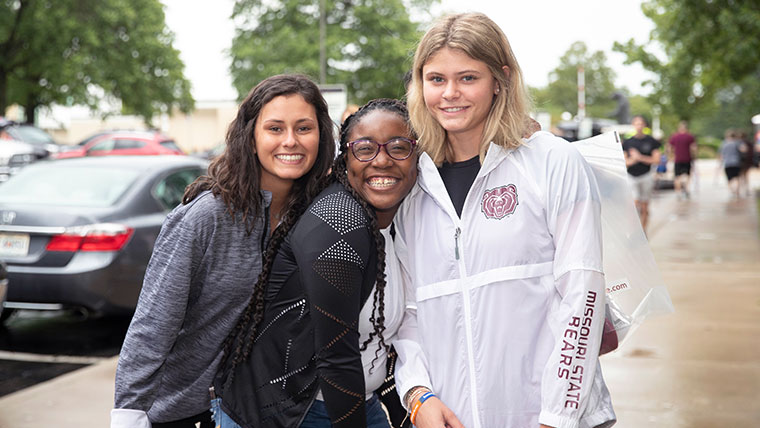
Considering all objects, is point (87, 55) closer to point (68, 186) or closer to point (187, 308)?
point (68, 186)

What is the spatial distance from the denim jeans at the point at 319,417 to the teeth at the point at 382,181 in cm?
64

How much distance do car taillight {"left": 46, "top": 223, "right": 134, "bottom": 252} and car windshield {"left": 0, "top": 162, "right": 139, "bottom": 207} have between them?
1.03 feet

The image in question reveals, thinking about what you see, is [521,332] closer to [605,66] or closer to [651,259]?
[651,259]

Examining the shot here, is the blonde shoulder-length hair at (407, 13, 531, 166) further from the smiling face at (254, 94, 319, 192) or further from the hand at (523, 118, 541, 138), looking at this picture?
the smiling face at (254, 94, 319, 192)

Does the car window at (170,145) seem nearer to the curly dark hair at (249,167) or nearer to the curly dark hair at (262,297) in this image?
the curly dark hair at (249,167)

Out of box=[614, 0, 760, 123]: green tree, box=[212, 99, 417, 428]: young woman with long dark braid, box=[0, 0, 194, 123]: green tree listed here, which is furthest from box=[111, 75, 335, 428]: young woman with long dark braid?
box=[0, 0, 194, 123]: green tree

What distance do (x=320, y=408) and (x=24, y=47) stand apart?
3030 centimetres

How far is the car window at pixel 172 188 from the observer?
22.5 ft

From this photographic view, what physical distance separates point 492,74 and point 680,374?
402 cm

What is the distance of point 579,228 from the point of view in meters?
2.01

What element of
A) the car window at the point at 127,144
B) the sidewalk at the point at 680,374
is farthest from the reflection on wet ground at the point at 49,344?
the car window at the point at 127,144

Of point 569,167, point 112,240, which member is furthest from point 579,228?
point 112,240

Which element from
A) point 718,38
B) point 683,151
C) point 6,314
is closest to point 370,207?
point 6,314

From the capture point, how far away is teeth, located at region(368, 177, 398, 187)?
2.29 meters
